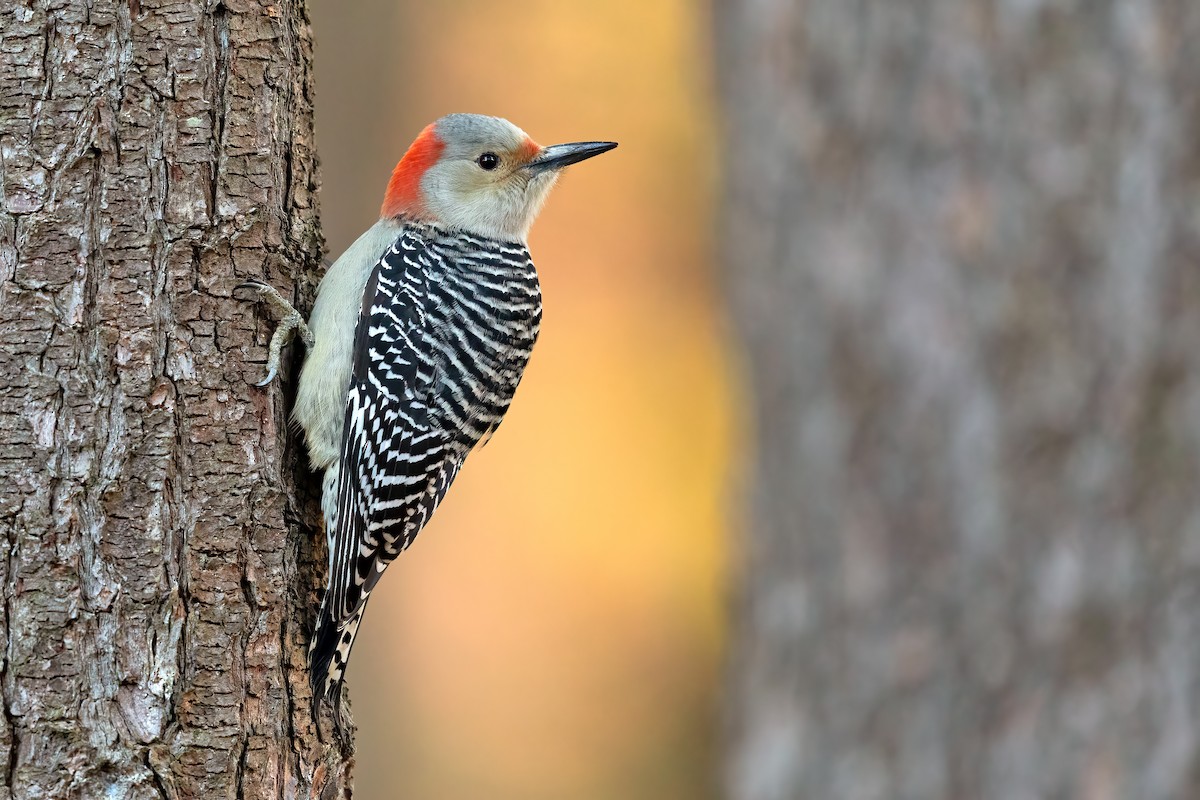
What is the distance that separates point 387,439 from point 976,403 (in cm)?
182

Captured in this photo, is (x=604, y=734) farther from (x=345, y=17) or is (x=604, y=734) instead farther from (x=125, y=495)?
(x=125, y=495)

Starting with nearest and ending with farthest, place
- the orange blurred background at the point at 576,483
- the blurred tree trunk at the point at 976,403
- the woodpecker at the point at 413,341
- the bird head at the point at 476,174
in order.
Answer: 1. the blurred tree trunk at the point at 976,403
2. the woodpecker at the point at 413,341
3. the bird head at the point at 476,174
4. the orange blurred background at the point at 576,483

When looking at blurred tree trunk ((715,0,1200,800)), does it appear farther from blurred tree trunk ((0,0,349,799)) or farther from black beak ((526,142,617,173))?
blurred tree trunk ((0,0,349,799))

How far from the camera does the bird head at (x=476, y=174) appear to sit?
15.6 ft

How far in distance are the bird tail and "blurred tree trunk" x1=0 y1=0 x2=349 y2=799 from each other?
4 cm

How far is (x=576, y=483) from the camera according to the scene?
8938 millimetres

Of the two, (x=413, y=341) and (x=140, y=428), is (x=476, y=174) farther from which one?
(x=140, y=428)

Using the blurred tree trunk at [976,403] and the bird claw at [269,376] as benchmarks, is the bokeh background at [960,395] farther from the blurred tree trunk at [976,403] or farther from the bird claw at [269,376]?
the bird claw at [269,376]

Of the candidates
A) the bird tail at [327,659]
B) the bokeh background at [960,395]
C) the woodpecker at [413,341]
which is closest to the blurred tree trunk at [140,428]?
the bird tail at [327,659]

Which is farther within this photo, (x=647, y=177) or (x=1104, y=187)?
(x=647, y=177)

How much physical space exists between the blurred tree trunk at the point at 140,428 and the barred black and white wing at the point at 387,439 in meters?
0.28

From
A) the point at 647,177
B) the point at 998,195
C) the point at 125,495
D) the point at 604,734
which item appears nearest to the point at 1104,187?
the point at 998,195

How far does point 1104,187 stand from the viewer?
3.43 m

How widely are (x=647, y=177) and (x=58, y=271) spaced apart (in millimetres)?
6458
